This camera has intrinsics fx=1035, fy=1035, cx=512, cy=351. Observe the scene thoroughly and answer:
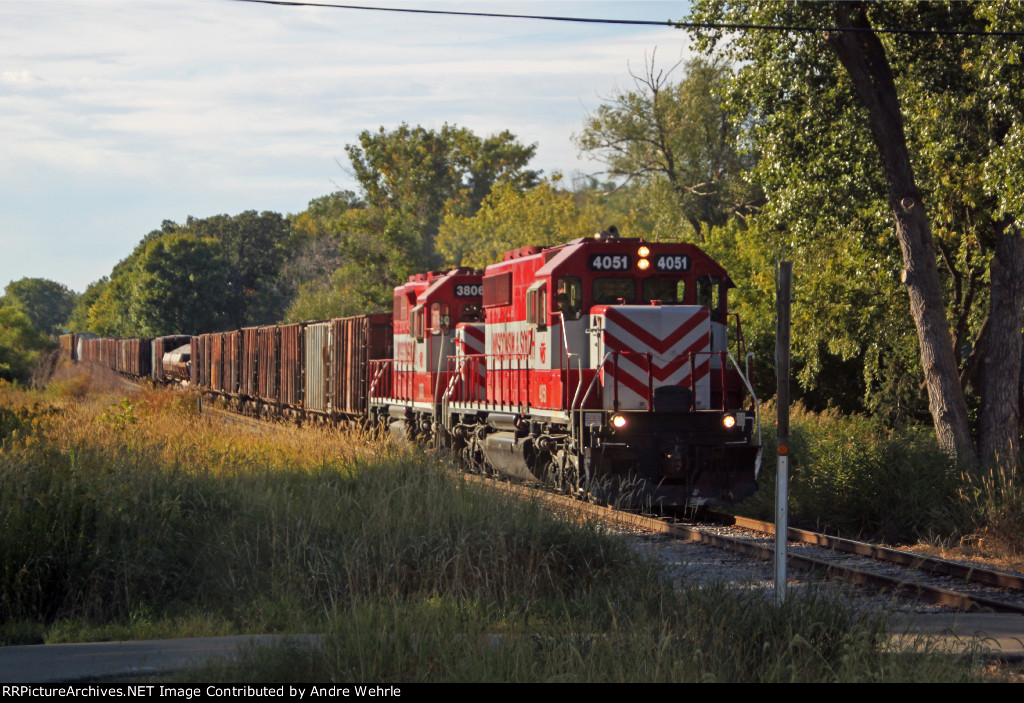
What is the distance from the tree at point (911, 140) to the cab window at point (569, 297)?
491 cm

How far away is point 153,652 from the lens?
655cm

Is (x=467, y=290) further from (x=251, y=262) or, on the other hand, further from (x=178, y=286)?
(x=251, y=262)

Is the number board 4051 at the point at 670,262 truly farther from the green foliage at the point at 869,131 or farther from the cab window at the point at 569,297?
the green foliage at the point at 869,131

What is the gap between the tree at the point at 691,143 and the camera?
4575cm

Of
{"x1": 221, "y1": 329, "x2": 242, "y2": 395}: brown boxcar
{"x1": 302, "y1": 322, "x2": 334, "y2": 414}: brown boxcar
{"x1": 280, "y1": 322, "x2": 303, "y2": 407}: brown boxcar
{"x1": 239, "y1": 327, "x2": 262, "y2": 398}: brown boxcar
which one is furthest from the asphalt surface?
{"x1": 221, "y1": 329, "x2": 242, "y2": 395}: brown boxcar

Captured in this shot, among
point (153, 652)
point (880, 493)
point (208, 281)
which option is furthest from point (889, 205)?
point (208, 281)

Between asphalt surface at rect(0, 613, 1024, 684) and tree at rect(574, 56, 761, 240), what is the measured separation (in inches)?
1514

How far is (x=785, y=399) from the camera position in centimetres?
716

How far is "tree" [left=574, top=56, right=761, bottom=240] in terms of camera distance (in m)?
45.8

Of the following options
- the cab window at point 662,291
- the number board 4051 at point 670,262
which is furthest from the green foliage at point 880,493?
the number board 4051 at point 670,262

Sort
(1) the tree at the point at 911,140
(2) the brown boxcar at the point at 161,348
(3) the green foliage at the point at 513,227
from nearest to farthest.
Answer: (1) the tree at the point at 911,140 → (3) the green foliage at the point at 513,227 → (2) the brown boxcar at the point at 161,348

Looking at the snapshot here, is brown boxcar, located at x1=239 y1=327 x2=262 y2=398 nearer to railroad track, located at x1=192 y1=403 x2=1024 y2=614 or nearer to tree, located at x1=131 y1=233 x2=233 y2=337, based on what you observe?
railroad track, located at x1=192 y1=403 x2=1024 y2=614
